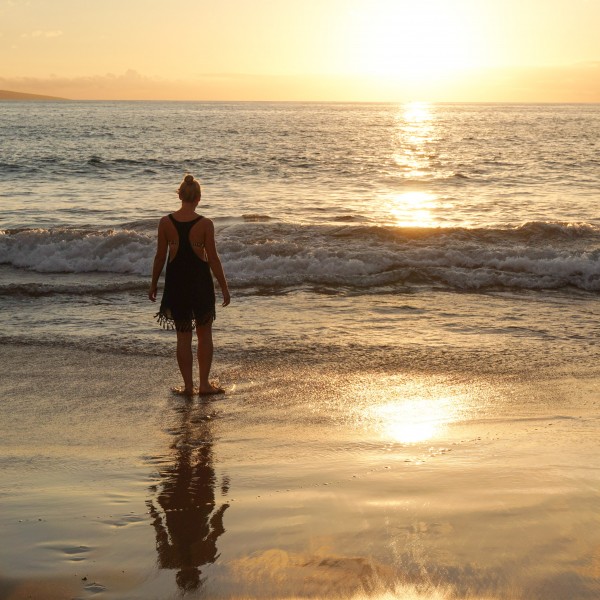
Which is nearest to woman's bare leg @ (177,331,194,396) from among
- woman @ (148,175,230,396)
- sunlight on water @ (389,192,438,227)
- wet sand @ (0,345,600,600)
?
woman @ (148,175,230,396)

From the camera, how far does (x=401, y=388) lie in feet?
20.1

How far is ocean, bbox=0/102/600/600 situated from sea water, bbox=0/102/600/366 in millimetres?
65

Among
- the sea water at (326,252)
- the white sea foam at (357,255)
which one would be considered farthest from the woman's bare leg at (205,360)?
the white sea foam at (357,255)

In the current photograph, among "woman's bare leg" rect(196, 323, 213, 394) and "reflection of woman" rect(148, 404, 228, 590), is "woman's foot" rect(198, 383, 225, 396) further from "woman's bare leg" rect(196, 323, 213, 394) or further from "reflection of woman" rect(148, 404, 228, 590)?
"reflection of woman" rect(148, 404, 228, 590)

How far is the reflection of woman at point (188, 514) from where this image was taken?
316 centimetres

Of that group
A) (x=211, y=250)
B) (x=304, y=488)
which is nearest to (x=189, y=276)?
(x=211, y=250)

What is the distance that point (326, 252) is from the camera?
12.5 m

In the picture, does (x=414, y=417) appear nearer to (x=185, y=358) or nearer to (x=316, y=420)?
(x=316, y=420)

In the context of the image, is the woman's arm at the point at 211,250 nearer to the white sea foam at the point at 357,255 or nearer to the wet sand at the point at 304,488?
the wet sand at the point at 304,488

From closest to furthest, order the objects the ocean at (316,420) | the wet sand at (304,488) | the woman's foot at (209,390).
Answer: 1. the wet sand at (304,488)
2. the ocean at (316,420)
3. the woman's foot at (209,390)

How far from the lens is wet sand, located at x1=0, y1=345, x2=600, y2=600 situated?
2992 millimetres

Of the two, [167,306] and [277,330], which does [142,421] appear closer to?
[167,306]

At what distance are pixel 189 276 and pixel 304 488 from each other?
255 cm

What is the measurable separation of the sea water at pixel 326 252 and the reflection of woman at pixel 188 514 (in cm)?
290
